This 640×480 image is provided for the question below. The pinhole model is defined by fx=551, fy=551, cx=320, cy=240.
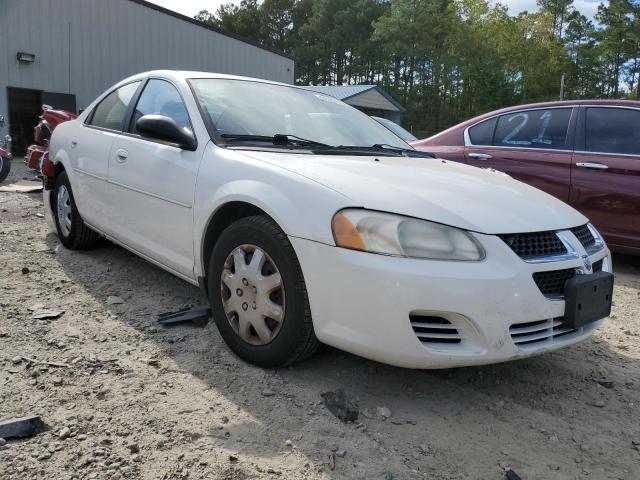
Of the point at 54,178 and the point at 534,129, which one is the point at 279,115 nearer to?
the point at 54,178

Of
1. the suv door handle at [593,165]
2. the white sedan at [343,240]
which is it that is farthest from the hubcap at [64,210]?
the suv door handle at [593,165]

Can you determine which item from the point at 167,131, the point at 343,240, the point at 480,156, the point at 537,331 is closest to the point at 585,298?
the point at 537,331

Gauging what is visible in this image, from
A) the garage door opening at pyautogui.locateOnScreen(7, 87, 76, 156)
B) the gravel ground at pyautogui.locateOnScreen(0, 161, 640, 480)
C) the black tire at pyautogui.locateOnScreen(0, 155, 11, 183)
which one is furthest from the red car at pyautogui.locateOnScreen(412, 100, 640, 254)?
the garage door opening at pyautogui.locateOnScreen(7, 87, 76, 156)

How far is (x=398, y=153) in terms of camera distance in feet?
10.9

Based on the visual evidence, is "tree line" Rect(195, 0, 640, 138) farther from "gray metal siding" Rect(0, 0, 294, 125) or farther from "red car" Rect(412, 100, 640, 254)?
"red car" Rect(412, 100, 640, 254)

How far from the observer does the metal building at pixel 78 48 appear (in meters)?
A: 14.7

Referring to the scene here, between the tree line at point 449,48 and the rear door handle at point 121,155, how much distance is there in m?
44.2

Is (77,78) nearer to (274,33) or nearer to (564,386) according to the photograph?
(564,386)

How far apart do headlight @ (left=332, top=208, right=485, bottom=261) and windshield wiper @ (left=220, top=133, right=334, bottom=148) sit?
35.2 inches

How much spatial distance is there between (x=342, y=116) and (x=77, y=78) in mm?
15006

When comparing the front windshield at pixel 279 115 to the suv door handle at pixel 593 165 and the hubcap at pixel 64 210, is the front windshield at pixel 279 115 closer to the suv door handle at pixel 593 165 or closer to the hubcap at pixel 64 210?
the hubcap at pixel 64 210

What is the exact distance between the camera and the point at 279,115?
126 inches

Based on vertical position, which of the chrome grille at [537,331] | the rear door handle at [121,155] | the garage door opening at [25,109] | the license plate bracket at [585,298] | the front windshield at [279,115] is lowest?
the chrome grille at [537,331]

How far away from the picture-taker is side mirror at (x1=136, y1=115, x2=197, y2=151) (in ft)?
9.46
